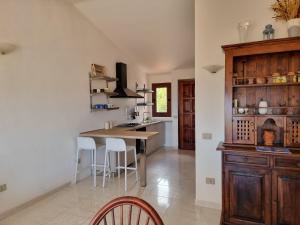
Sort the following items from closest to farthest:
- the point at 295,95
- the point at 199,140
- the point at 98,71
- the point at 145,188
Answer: the point at 295,95 < the point at 199,140 < the point at 145,188 < the point at 98,71

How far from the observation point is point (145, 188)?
3.73 meters

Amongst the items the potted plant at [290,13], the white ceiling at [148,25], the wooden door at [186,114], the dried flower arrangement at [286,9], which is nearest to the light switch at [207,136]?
the potted plant at [290,13]

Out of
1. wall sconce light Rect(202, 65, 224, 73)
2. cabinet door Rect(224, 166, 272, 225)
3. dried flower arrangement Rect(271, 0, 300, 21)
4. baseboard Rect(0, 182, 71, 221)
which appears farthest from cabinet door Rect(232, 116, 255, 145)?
baseboard Rect(0, 182, 71, 221)

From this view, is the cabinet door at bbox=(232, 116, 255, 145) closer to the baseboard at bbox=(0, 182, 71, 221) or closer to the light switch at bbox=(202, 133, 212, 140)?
the light switch at bbox=(202, 133, 212, 140)

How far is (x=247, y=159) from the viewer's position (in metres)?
2.37

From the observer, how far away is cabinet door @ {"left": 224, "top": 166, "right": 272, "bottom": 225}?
2.31 meters

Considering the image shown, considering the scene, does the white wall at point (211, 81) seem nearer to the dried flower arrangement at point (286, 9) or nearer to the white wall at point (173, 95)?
the dried flower arrangement at point (286, 9)

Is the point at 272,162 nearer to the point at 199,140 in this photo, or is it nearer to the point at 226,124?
the point at 226,124

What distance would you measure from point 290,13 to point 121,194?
3459mm

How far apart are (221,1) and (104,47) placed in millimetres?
2939

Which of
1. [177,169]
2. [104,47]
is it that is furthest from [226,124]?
[104,47]

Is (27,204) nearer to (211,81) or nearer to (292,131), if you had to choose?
(211,81)

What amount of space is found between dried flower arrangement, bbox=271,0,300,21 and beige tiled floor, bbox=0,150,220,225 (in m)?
2.64

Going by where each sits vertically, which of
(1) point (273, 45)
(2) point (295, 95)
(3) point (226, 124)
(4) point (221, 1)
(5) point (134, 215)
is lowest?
(5) point (134, 215)
